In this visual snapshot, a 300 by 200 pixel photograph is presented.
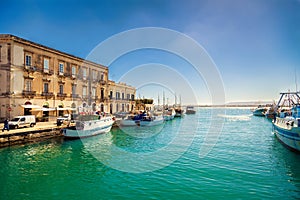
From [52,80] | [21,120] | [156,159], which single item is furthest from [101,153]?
[52,80]

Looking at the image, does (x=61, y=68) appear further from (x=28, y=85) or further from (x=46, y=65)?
(x=28, y=85)

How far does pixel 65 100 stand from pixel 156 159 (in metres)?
22.7

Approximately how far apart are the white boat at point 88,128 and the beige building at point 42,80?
5.27 meters

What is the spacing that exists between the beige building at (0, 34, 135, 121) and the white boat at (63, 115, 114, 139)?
527 centimetres

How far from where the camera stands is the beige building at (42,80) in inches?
861

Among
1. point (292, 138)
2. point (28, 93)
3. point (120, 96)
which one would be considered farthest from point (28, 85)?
point (292, 138)

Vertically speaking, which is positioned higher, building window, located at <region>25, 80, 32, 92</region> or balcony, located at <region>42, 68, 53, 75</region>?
balcony, located at <region>42, 68, 53, 75</region>

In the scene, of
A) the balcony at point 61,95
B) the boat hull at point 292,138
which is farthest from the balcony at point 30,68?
the boat hull at point 292,138

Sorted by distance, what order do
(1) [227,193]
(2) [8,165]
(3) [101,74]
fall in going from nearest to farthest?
(1) [227,193] → (2) [8,165] → (3) [101,74]

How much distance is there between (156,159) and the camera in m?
12.6

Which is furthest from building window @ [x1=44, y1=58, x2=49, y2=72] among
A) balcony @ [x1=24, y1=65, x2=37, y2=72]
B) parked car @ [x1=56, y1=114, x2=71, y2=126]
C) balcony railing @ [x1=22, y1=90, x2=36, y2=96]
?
parked car @ [x1=56, y1=114, x2=71, y2=126]

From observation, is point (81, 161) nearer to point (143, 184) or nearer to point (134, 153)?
point (134, 153)

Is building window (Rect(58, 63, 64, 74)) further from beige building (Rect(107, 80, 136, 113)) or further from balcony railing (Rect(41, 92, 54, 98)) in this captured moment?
beige building (Rect(107, 80, 136, 113))

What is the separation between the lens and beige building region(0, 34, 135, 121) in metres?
21.9
